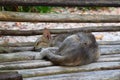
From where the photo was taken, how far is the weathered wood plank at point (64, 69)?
3.85 m

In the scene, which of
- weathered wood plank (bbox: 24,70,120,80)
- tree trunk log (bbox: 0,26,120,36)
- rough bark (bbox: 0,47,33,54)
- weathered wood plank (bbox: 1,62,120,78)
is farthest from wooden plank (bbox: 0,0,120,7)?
weathered wood plank (bbox: 24,70,120,80)

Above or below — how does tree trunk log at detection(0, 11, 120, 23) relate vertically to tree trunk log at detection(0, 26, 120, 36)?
above

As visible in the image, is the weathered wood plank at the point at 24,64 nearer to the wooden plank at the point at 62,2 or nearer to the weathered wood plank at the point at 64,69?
the weathered wood plank at the point at 64,69

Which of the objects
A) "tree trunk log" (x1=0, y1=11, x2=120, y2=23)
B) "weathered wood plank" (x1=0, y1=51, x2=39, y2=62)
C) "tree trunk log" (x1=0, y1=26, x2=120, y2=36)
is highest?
"tree trunk log" (x1=0, y1=11, x2=120, y2=23)

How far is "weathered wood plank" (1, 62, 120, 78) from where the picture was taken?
12.6ft

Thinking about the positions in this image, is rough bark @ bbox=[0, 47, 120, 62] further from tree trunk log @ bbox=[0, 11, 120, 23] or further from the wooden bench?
tree trunk log @ bbox=[0, 11, 120, 23]

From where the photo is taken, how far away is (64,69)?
4047 millimetres

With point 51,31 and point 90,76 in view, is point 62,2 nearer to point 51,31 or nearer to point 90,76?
point 51,31

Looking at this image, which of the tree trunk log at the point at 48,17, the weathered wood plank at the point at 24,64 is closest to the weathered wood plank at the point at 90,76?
the weathered wood plank at the point at 24,64

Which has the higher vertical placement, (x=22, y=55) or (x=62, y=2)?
(x=62, y=2)

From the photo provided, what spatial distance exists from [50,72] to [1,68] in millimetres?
542

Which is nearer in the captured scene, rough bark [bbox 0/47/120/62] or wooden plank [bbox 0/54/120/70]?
wooden plank [bbox 0/54/120/70]

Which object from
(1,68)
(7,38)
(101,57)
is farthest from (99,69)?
(7,38)

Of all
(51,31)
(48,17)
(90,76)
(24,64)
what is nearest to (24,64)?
(24,64)
